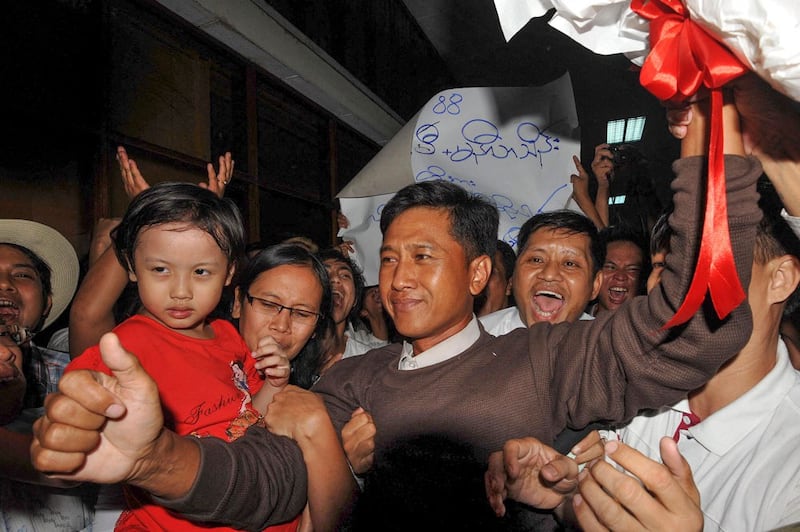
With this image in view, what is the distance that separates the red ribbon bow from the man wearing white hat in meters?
1.51

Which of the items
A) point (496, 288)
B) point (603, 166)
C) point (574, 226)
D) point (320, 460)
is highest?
point (603, 166)

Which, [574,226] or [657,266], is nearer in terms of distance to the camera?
[657,266]

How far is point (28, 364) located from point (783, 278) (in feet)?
7.09

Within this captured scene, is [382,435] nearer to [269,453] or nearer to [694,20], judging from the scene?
[269,453]

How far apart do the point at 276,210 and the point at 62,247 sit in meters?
2.53

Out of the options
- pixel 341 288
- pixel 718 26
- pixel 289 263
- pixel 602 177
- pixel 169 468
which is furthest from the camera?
pixel 602 177

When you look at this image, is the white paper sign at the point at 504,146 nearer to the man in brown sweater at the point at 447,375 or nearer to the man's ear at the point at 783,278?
the man in brown sweater at the point at 447,375

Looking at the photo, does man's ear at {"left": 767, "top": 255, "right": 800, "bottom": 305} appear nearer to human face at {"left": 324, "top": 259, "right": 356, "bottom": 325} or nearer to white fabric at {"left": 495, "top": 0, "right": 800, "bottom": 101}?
white fabric at {"left": 495, "top": 0, "right": 800, "bottom": 101}

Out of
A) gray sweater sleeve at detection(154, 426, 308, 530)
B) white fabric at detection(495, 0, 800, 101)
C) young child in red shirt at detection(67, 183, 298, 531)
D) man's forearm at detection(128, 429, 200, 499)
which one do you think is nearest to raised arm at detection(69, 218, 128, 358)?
young child in red shirt at detection(67, 183, 298, 531)

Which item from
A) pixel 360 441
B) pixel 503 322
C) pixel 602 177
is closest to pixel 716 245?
pixel 360 441

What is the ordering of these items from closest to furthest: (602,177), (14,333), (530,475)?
(530,475)
(14,333)
(602,177)

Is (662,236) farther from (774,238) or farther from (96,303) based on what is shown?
(96,303)

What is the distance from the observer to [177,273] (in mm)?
1475

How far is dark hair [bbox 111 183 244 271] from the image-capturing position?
152cm
